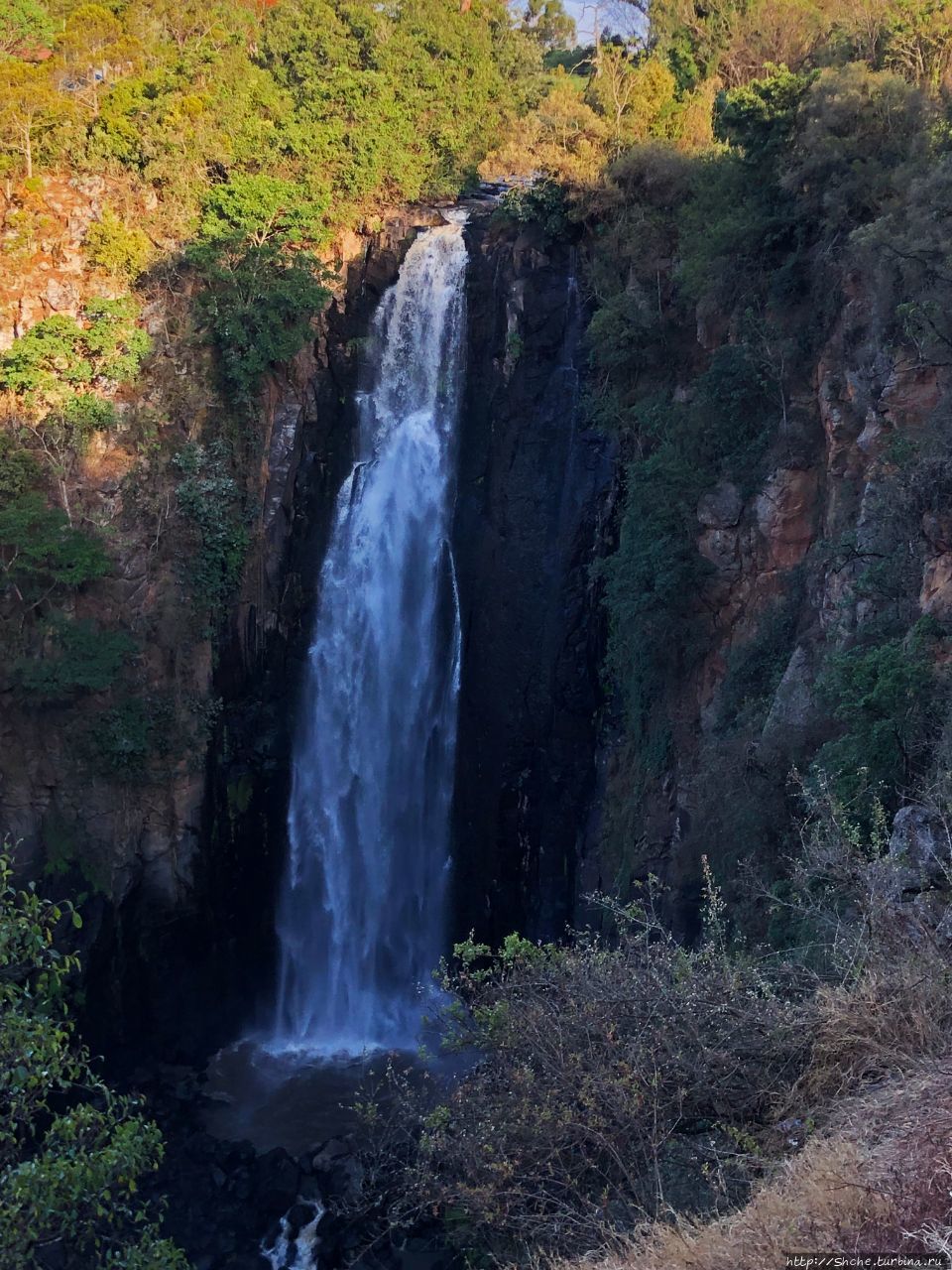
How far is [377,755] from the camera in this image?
61.4 feet

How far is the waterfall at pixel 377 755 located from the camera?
18.3 meters

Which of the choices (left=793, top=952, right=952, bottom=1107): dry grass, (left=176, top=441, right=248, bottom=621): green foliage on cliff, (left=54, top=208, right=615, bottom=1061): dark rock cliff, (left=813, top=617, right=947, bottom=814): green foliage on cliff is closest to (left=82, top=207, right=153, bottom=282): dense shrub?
(left=54, top=208, right=615, bottom=1061): dark rock cliff

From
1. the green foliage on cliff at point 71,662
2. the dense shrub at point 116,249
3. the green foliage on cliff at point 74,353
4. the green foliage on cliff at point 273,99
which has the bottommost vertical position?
the green foliage on cliff at point 71,662

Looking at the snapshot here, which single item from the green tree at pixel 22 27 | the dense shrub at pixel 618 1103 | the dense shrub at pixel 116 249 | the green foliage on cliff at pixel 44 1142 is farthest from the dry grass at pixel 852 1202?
the green tree at pixel 22 27

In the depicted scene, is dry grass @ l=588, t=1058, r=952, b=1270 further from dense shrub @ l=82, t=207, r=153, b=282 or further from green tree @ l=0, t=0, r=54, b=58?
green tree @ l=0, t=0, r=54, b=58

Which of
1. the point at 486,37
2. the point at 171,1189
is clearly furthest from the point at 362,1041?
the point at 486,37

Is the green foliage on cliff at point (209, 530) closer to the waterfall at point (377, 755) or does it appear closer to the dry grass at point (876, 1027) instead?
the waterfall at point (377, 755)

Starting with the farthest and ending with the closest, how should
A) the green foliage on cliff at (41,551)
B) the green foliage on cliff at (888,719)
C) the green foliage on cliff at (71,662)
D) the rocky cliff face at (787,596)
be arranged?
the green foliage on cliff at (71,662) → the green foliage on cliff at (41,551) → the rocky cliff face at (787,596) → the green foliage on cliff at (888,719)

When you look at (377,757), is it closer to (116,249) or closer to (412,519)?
(412,519)

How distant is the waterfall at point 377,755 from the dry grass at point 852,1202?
12733 mm

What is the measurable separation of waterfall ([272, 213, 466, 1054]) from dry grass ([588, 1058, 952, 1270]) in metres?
12.7

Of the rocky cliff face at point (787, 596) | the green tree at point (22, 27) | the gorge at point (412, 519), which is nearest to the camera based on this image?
the rocky cliff face at point (787, 596)

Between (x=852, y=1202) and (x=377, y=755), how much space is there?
46.6 feet

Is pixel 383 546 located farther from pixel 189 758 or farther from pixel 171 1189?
pixel 171 1189
